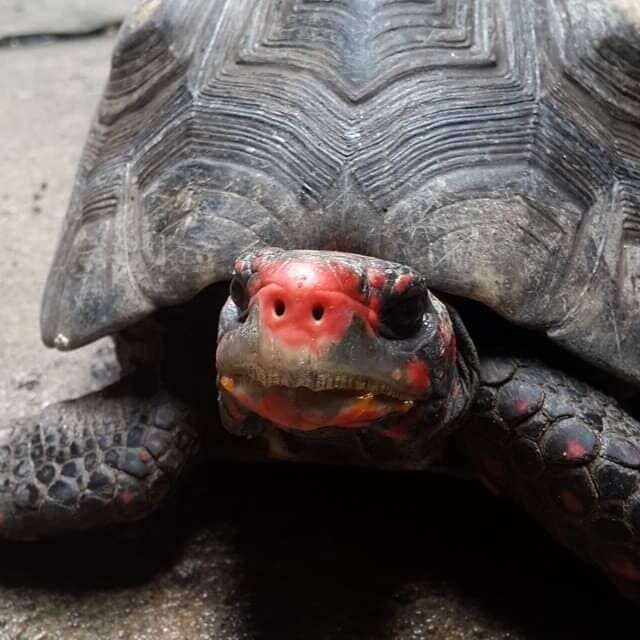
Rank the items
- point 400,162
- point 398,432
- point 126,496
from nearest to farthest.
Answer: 1. point 398,432
2. point 400,162
3. point 126,496

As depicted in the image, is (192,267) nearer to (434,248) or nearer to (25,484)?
(434,248)

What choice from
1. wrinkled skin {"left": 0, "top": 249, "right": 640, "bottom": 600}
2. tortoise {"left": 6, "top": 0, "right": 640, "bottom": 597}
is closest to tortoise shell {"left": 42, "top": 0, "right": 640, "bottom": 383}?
tortoise {"left": 6, "top": 0, "right": 640, "bottom": 597}

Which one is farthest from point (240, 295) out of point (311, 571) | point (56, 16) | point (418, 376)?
point (56, 16)

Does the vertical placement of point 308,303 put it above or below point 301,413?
above

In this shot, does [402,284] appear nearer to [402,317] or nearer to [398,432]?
[402,317]

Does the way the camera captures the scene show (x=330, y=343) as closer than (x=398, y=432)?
Yes

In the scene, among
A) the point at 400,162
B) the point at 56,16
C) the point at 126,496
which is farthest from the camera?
the point at 56,16

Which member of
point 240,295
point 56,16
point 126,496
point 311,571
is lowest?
point 56,16
